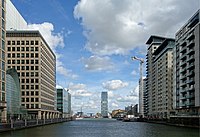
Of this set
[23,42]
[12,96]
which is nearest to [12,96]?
[12,96]

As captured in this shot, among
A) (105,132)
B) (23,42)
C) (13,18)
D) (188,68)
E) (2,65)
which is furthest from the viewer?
(13,18)

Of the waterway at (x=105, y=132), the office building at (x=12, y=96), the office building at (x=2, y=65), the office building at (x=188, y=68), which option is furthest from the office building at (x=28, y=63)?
the waterway at (x=105, y=132)

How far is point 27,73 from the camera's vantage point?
571ft

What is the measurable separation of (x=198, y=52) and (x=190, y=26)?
66.8ft

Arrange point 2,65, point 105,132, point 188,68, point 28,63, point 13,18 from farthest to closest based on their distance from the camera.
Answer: point 28,63 < point 13,18 < point 188,68 < point 2,65 < point 105,132

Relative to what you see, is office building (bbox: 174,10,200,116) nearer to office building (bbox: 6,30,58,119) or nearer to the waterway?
the waterway

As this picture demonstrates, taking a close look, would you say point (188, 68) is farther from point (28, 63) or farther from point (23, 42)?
point (23, 42)

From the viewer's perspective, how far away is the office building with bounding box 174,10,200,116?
368ft

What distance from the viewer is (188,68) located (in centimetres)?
12138

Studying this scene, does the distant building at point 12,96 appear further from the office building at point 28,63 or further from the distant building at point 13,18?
the distant building at point 13,18

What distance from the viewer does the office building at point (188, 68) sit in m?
112

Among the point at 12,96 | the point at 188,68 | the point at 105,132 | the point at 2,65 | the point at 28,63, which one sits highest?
the point at 28,63

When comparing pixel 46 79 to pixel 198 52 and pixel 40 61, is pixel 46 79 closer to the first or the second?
pixel 40 61

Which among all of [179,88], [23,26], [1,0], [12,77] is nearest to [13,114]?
[12,77]
